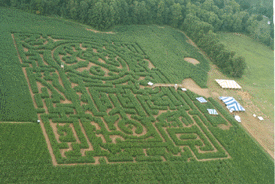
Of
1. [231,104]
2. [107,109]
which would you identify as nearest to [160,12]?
[231,104]

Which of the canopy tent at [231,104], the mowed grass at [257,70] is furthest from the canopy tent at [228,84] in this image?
the canopy tent at [231,104]

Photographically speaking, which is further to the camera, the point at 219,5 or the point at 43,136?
the point at 219,5

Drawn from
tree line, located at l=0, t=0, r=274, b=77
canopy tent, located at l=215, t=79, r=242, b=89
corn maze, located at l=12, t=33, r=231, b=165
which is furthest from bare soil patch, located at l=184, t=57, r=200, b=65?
corn maze, located at l=12, t=33, r=231, b=165

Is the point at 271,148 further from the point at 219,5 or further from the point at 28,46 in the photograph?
the point at 219,5

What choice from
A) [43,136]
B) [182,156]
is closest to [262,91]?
[182,156]

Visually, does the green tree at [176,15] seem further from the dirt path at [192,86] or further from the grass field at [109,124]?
the dirt path at [192,86]

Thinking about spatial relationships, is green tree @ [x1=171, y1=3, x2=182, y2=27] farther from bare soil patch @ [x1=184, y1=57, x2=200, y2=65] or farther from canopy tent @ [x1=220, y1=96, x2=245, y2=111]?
canopy tent @ [x1=220, y1=96, x2=245, y2=111]
